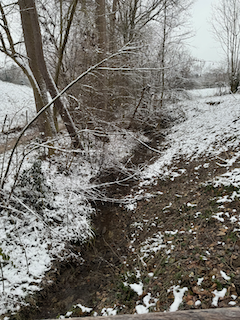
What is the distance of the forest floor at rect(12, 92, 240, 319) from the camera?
2869 millimetres

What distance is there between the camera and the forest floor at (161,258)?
2.87 m

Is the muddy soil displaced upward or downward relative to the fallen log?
downward

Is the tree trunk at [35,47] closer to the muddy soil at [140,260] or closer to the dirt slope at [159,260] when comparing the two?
the muddy soil at [140,260]

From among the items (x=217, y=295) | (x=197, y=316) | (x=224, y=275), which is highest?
(x=197, y=316)

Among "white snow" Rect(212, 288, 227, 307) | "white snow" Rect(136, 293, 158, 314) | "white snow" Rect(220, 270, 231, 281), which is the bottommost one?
"white snow" Rect(136, 293, 158, 314)

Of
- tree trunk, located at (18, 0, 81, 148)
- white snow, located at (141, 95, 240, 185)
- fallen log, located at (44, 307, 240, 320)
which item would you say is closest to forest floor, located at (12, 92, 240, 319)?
white snow, located at (141, 95, 240, 185)

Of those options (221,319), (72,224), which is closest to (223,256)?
(221,319)

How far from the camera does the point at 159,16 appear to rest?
430 inches

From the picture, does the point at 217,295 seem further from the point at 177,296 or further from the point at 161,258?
the point at 161,258

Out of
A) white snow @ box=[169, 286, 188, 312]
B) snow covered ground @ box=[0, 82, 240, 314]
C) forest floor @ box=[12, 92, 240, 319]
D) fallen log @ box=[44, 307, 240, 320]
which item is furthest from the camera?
snow covered ground @ box=[0, 82, 240, 314]

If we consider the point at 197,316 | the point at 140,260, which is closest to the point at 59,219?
the point at 140,260

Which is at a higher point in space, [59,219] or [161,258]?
[59,219]

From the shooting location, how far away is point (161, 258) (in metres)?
3.64

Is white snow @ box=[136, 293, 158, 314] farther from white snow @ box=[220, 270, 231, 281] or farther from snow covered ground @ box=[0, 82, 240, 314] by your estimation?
white snow @ box=[220, 270, 231, 281]
